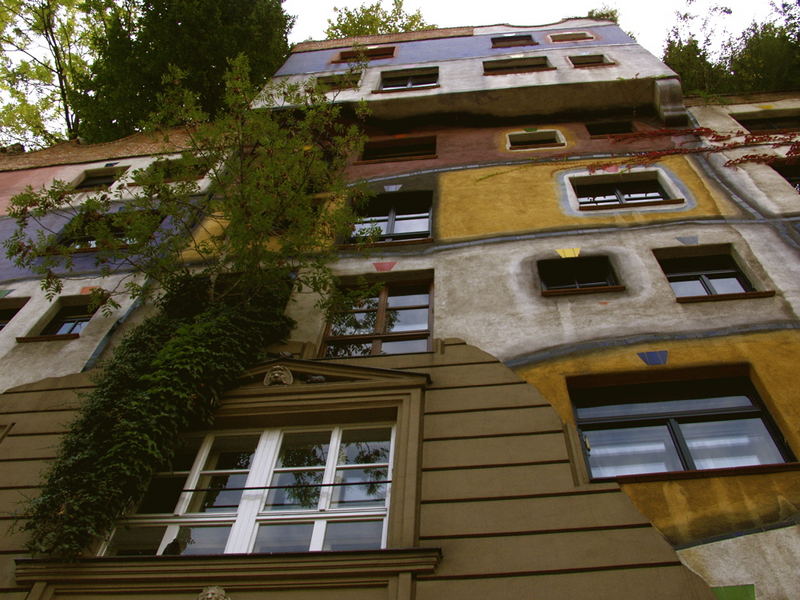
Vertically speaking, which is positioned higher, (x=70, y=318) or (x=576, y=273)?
(x=576, y=273)

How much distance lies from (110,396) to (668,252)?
8418 millimetres

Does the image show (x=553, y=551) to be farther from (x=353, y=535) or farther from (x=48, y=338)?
(x=48, y=338)

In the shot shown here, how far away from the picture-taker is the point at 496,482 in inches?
255

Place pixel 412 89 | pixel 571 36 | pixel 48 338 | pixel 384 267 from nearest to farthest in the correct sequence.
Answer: pixel 48 338
pixel 384 267
pixel 412 89
pixel 571 36

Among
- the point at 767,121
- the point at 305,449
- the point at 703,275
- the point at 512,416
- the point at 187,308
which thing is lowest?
the point at 305,449

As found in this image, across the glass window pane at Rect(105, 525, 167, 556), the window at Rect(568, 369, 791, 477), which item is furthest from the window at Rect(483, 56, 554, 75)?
the glass window pane at Rect(105, 525, 167, 556)

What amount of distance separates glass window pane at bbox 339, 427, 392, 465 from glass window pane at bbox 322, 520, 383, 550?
781 millimetres

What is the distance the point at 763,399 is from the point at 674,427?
114cm

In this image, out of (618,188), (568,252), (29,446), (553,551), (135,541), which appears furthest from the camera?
(618,188)

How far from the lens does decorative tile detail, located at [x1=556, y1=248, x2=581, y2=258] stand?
1039cm

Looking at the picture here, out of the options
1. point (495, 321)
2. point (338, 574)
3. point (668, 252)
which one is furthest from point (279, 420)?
point (668, 252)

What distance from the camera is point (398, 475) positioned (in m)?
6.64

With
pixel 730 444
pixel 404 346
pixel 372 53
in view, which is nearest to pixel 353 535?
pixel 404 346

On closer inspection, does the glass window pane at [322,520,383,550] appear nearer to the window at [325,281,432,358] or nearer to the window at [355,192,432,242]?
the window at [325,281,432,358]
